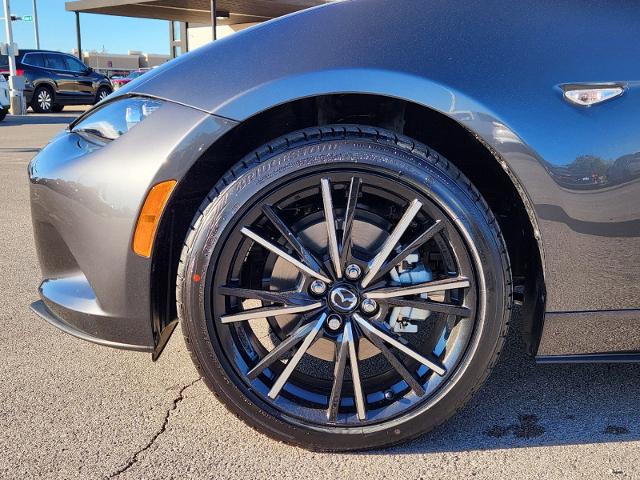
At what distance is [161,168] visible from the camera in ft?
5.79

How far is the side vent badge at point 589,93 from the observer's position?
1.71m

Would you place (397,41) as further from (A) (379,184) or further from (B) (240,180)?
(B) (240,180)

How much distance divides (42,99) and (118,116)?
19.7 m

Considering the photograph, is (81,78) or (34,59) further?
(81,78)

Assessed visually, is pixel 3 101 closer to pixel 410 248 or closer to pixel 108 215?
pixel 108 215

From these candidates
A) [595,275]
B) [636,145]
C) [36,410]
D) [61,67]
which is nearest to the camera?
[636,145]

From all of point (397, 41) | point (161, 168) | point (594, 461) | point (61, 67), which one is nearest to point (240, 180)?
point (161, 168)

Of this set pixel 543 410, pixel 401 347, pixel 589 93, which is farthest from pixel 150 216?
pixel 543 410

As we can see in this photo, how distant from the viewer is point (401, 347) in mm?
1843

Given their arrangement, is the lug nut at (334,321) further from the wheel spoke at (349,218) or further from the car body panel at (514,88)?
the car body panel at (514,88)

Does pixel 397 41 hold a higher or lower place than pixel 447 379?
higher

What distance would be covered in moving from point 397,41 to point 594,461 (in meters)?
1.43

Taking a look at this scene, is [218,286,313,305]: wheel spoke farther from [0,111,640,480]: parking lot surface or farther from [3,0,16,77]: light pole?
[3,0,16,77]: light pole

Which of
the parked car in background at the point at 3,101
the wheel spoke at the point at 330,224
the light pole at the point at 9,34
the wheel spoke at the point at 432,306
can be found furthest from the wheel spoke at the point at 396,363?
the light pole at the point at 9,34
